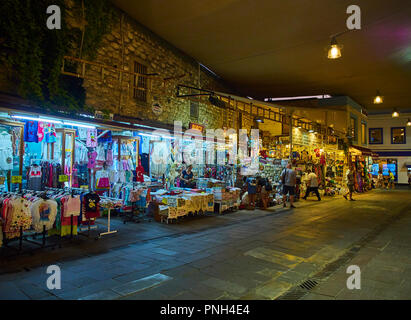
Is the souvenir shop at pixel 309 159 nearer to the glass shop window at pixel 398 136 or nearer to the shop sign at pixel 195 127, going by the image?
the shop sign at pixel 195 127

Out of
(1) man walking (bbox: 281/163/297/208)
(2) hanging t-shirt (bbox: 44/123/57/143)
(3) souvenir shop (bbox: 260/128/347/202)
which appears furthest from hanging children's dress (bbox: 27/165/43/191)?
(1) man walking (bbox: 281/163/297/208)

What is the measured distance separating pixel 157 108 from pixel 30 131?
16.1 ft

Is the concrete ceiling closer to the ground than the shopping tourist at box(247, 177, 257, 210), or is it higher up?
higher up

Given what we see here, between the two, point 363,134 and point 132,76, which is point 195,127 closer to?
point 132,76

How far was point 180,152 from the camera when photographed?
11000 millimetres

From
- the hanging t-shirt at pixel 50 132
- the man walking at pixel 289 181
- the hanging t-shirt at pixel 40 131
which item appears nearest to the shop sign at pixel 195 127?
the man walking at pixel 289 181

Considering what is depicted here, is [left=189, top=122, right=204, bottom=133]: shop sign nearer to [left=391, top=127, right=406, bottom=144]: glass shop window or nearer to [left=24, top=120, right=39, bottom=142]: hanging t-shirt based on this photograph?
[left=24, top=120, right=39, bottom=142]: hanging t-shirt

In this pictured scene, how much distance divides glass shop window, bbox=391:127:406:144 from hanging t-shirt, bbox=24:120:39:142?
3325 centimetres

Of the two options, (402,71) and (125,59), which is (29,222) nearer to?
(125,59)

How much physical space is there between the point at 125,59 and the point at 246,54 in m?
5.47

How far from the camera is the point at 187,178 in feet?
35.7

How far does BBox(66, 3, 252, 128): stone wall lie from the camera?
29.7 feet

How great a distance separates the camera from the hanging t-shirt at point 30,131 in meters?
7.07
